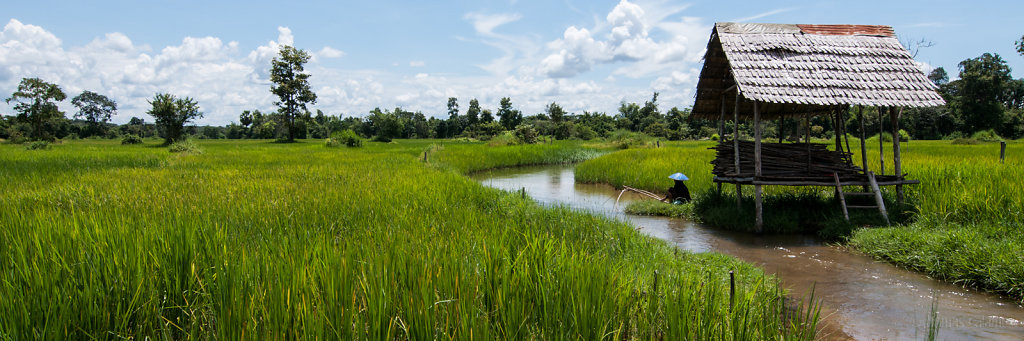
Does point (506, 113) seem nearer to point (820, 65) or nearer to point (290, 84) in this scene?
point (290, 84)

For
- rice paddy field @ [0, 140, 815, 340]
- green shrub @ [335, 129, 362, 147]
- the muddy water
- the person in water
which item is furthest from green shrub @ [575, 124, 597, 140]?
rice paddy field @ [0, 140, 815, 340]

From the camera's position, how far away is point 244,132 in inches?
2430

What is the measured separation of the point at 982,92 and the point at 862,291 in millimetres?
45146

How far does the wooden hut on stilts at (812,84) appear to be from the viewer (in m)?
6.46

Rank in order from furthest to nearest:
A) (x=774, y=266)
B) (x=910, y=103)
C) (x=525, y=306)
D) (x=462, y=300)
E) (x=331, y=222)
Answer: (x=910, y=103)
(x=774, y=266)
(x=331, y=222)
(x=525, y=306)
(x=462, y=300)

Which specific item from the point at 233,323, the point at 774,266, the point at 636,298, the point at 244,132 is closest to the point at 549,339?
the point at 636,298

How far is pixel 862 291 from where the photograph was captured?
439 cm

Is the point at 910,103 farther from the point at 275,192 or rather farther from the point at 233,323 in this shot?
the point at 275,192

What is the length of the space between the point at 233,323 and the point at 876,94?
24.2 feet

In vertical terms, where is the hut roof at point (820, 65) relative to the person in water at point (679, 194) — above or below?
above

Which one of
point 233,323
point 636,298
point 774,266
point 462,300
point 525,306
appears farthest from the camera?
point 774,266

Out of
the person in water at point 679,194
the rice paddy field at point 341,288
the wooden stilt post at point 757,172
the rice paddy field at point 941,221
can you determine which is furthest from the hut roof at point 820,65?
the rice paddy field at point 341,288

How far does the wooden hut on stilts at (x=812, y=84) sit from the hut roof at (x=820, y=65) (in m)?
0.01

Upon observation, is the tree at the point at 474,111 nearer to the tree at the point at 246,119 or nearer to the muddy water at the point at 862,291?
the tree at the point at 246,119
